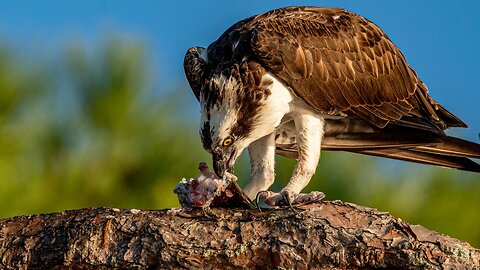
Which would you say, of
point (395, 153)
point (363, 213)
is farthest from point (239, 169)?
point (363, 213)

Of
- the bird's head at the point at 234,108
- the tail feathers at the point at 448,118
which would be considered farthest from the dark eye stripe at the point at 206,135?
the tail feathers at the point at 448,118

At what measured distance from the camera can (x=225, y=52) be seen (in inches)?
322

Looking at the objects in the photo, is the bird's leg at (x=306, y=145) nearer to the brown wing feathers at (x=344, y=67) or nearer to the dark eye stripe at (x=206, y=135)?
the brown wing feathers at (x=344, y=67)

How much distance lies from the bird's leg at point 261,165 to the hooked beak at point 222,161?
0.46 meters

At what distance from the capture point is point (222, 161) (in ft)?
25.8

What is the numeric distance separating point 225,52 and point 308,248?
9.01 feet

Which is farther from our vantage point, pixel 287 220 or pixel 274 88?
pixel 274 88

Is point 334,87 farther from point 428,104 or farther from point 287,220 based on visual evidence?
point 287,220

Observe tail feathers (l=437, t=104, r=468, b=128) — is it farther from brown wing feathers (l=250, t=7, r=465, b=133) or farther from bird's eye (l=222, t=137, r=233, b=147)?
bird's eye (l=222, t=137, r=233, b=147)

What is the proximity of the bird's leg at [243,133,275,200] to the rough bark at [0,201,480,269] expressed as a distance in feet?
6.69

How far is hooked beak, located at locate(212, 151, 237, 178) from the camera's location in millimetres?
7824

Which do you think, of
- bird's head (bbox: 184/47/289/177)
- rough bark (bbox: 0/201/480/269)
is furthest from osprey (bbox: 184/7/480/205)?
rough bark (bbox: 0/201/480/269)

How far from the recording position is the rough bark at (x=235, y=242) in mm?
5793

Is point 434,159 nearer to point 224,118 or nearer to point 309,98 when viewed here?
point 309,98
